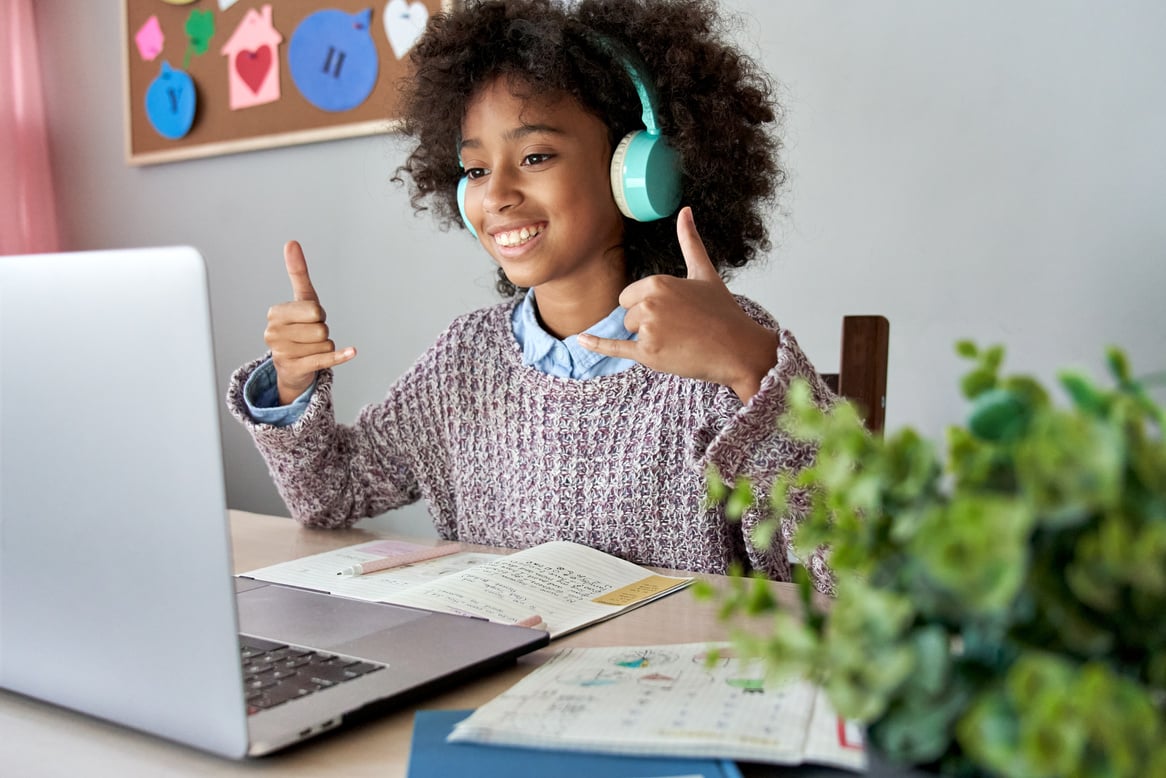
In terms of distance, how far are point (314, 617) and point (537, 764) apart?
303 millimetres

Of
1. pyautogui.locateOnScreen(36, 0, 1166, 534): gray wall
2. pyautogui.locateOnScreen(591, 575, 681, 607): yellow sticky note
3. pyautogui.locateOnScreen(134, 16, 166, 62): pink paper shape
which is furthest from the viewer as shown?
pyautogui.locateOnScreen(134, 16, 166, 62): pink paper shape

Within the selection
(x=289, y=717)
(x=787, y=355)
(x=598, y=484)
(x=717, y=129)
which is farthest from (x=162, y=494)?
(x=717, y=129)

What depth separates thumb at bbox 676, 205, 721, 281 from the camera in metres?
0.88

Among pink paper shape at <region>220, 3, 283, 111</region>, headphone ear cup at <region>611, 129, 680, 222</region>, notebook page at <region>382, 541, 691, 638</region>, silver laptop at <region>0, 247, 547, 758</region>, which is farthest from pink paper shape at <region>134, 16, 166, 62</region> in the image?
silver laptop at <region>0, 247, 547, 758</region>

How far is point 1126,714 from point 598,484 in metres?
0.83

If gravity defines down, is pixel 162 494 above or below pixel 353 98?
below

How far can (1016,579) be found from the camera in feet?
0.77

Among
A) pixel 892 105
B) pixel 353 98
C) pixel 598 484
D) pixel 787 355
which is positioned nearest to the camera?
pixel 787 355

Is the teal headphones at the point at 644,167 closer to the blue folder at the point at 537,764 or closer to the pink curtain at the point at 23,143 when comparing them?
the blue folder at the point at 537,764

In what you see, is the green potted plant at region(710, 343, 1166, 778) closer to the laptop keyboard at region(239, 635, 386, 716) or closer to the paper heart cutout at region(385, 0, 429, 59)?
the laptop keyboard at region(239, 635, 386, 716)

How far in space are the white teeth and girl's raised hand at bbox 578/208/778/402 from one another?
0.27 m

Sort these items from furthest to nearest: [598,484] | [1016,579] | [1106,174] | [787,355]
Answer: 1. [1106,174]
2. [598,484]
3. [787,355]
4. [1016,579]

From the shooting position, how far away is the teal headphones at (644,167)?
1043 mm

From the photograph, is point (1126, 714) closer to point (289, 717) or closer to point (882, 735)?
point (882, 735)
